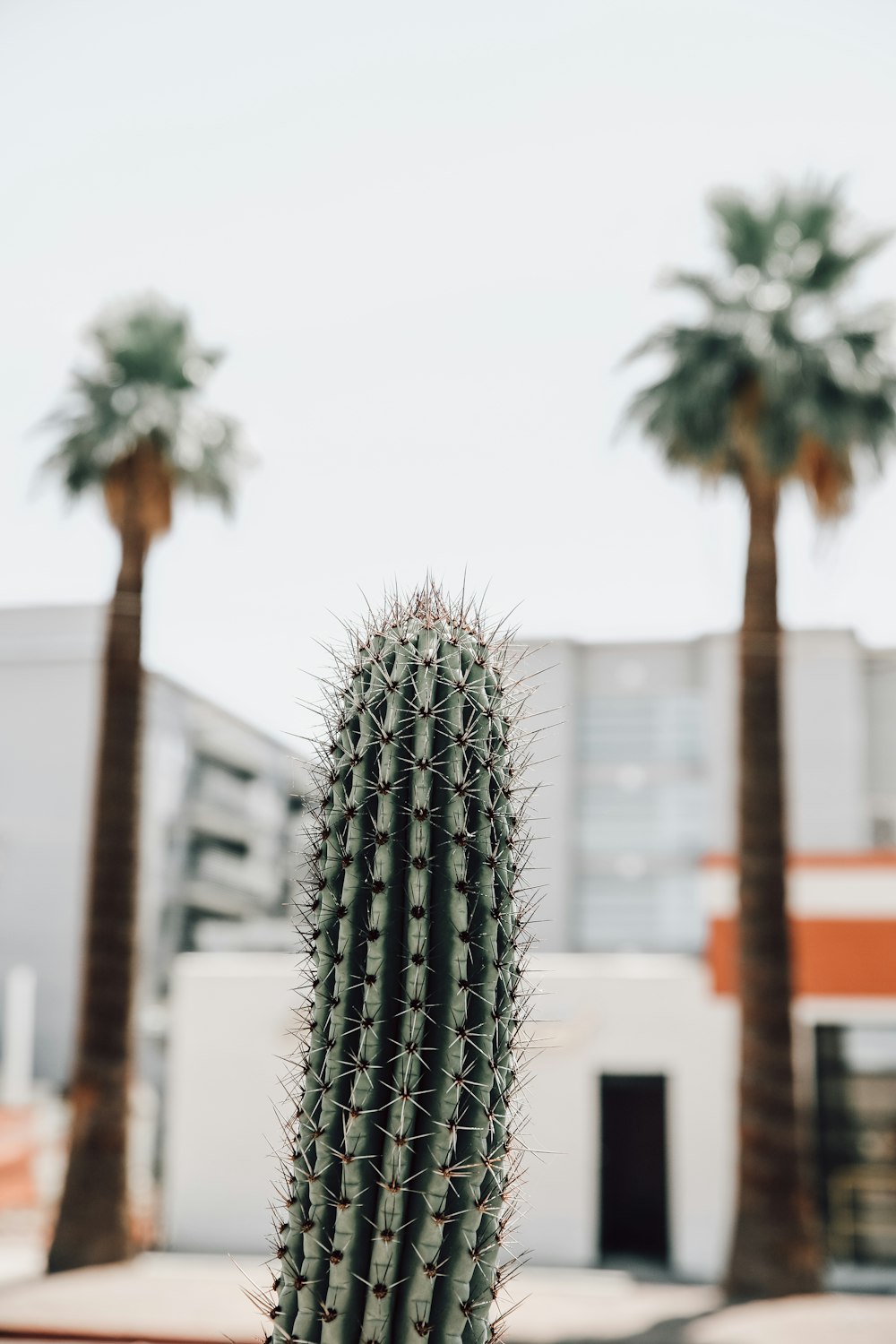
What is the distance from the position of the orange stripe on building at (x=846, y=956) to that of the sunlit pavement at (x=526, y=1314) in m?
3.55

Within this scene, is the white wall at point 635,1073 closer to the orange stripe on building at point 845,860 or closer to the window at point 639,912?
the orange stripe on building at point 845,860

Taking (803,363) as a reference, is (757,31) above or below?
above

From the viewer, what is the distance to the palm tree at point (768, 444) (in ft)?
38.1

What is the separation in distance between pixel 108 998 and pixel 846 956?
793 cm

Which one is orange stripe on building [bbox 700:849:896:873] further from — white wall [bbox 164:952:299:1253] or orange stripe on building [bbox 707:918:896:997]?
white wall [bbox 164:952:299:1253]

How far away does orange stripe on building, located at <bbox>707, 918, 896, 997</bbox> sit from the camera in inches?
580

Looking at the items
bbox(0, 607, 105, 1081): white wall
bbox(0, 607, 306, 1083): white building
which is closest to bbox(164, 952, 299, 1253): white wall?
bbox(0, 607, 306, 1083): white building

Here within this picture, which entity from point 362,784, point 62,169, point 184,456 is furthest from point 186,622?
point 362,784

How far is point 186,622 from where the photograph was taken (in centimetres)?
2461

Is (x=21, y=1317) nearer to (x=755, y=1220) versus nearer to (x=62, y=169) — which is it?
(x=755, y=1220)

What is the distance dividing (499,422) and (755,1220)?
8104 mm

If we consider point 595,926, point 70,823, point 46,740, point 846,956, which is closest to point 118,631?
point 846,956

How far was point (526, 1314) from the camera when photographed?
10906 mm

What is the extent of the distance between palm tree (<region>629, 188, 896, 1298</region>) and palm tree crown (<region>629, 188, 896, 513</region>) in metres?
0.02
